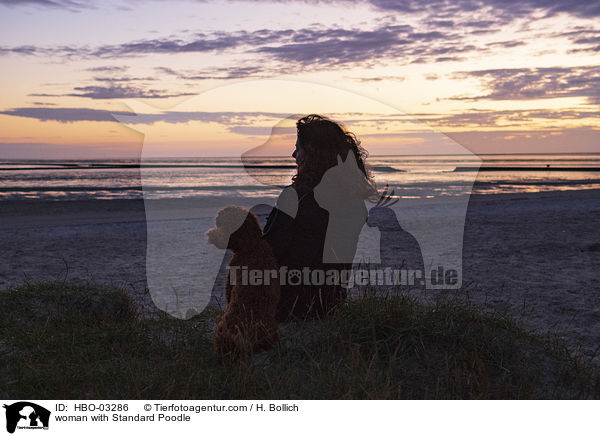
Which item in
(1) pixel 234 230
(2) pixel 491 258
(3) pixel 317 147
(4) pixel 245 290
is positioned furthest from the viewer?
(2) pixel 491 258

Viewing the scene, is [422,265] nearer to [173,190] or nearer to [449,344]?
[449,344]

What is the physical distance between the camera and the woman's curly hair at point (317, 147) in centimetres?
399

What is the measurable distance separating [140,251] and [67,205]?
1107 centimetres

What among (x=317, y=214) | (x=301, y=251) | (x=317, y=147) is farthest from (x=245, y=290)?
(x=317, y=147)

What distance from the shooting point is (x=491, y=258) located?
30.0ft

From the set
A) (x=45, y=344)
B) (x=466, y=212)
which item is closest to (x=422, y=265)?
(x=45, y=344)

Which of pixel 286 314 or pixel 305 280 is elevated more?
pixel 305 280

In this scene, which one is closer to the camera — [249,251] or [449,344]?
[249,251]

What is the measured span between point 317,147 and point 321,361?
1.70 metres

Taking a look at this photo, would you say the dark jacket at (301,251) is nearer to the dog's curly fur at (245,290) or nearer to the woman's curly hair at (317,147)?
the woman's curly hair at (317,147)

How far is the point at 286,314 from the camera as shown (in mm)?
4273
